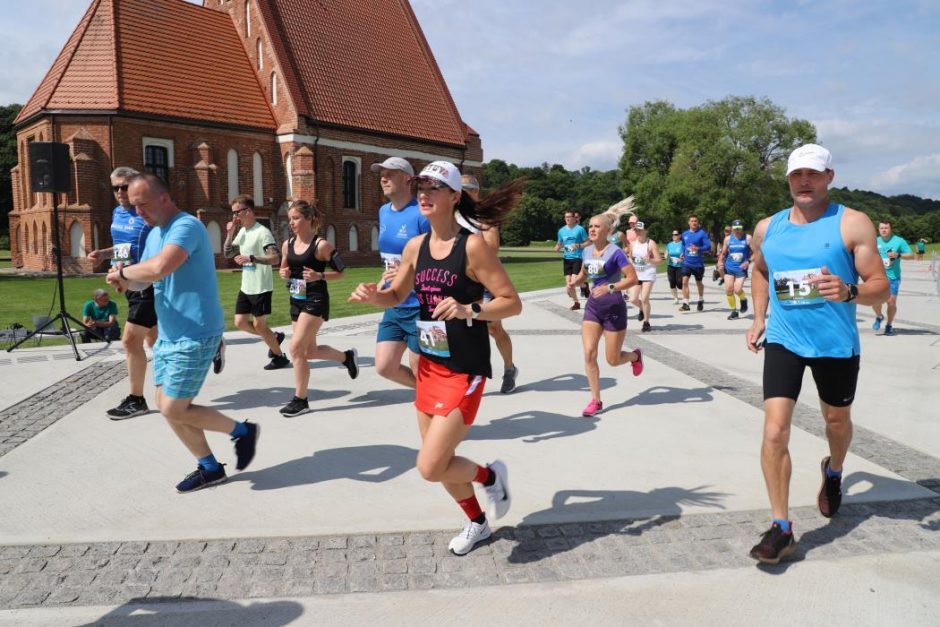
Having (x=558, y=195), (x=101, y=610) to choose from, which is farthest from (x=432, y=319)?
(x=558, y=195)

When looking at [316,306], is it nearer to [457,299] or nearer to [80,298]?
[457,299]

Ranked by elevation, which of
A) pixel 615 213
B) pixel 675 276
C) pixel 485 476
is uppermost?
pixel 615 213

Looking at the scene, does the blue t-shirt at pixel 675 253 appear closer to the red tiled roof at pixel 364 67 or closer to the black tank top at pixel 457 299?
the black tank top at pixel 457 299

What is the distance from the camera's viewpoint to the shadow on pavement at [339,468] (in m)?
4.79

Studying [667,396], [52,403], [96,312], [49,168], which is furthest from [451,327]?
[96,312]

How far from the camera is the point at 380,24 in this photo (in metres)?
44.7

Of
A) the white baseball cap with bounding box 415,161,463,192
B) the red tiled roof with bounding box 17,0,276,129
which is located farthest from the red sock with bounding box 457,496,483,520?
the red tiled roof with bounding box 17,0,276,129

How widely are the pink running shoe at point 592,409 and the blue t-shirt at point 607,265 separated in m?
1.11

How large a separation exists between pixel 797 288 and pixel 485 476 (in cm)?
188

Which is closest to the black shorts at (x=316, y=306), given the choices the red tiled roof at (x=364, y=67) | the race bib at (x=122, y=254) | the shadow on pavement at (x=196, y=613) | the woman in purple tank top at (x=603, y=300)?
the race bib at (x=122, y=254)

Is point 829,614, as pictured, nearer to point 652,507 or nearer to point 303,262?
point 652,507

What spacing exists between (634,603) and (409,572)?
105 cm

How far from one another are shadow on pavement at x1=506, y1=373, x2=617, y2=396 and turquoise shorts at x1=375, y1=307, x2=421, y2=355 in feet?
6.03

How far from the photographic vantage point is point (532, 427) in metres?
6.06
